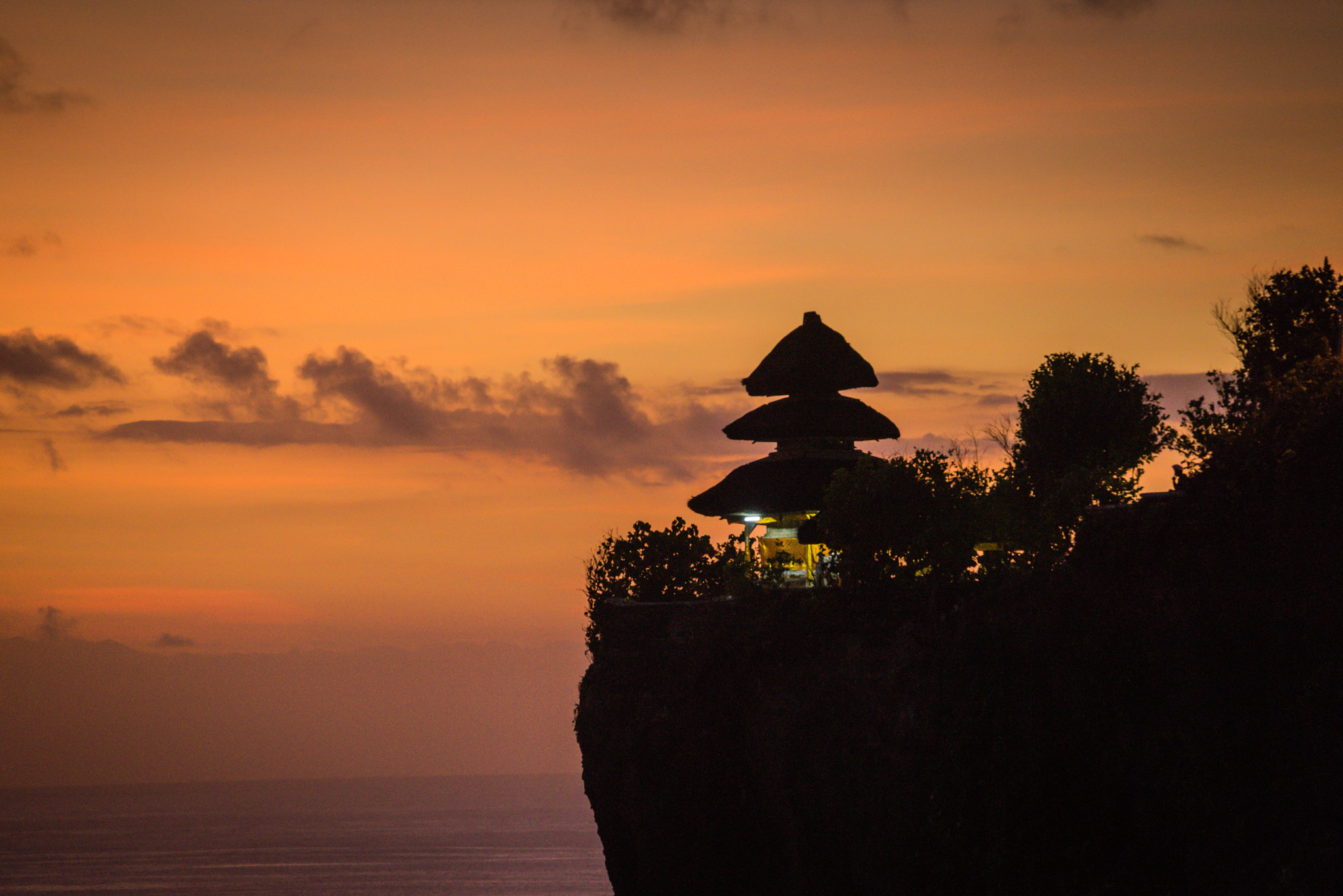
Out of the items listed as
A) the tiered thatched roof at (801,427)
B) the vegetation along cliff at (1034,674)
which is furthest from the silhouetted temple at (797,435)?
the vegetation along cliff at (1034,674)

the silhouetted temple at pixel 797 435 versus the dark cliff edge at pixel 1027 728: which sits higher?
the silhouetted temple at pixel 797 435

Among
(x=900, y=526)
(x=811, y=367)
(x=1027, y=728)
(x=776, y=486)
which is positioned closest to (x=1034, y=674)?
(x=1027, y=728)

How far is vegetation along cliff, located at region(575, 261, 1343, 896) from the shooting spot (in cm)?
2753

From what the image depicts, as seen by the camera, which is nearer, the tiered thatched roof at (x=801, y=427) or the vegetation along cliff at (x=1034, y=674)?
the vegetation along cliff at (x=1034, y=674)

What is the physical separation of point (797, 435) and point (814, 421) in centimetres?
74

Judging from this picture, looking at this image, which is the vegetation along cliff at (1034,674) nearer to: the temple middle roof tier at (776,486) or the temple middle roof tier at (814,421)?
the temple middle roof tier at (776,486)

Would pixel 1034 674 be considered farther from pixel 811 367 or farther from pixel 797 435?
pixel 811 367

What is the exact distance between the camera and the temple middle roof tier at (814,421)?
4756cm

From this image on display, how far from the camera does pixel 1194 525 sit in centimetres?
3222

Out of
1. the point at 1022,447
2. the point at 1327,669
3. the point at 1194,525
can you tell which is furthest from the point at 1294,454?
the point at 1022,447

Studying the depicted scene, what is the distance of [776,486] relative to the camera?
45531 millimetres

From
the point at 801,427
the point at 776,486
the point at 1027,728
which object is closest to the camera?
the point at 1027,728

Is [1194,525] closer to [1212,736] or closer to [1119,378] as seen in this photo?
[1212,736]

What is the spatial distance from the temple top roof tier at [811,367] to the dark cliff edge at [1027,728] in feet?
36.6
